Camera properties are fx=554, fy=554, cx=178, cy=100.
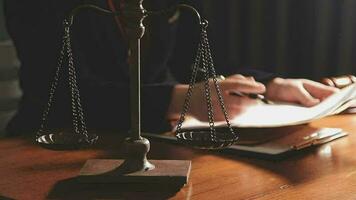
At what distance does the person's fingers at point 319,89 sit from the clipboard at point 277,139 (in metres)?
0.21

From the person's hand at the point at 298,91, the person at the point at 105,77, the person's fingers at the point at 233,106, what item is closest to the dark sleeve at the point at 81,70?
the person at the point at 105,77

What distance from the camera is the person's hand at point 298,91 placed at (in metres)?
1.28

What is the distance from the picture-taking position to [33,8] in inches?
57.1

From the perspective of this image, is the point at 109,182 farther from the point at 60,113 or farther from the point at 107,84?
the point at 60,113

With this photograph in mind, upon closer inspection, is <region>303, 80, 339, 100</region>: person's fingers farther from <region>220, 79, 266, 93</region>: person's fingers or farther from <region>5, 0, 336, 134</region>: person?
<region>220, 79, 266, 93</region>: person's fingers

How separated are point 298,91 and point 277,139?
302mm

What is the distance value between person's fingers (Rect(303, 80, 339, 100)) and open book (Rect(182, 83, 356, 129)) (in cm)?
9

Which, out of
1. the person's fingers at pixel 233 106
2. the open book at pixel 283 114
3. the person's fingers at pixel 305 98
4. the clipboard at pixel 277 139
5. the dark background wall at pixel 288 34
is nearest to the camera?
the clipboard at pixel 277 139

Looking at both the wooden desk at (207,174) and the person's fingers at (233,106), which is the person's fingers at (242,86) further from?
the wooden desk at (207,174)

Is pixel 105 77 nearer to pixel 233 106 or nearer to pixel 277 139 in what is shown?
pixel 233 106

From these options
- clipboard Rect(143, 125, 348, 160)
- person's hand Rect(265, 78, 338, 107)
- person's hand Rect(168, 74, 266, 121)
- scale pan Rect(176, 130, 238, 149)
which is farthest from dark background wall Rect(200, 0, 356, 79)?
scale pan Rect(176, 130, 238, 149)

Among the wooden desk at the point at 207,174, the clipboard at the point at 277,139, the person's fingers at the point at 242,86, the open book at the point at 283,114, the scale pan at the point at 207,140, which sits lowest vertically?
the wooden desk at the point at 207,174

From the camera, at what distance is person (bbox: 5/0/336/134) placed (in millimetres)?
1181

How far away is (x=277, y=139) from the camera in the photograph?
1.01 metres
